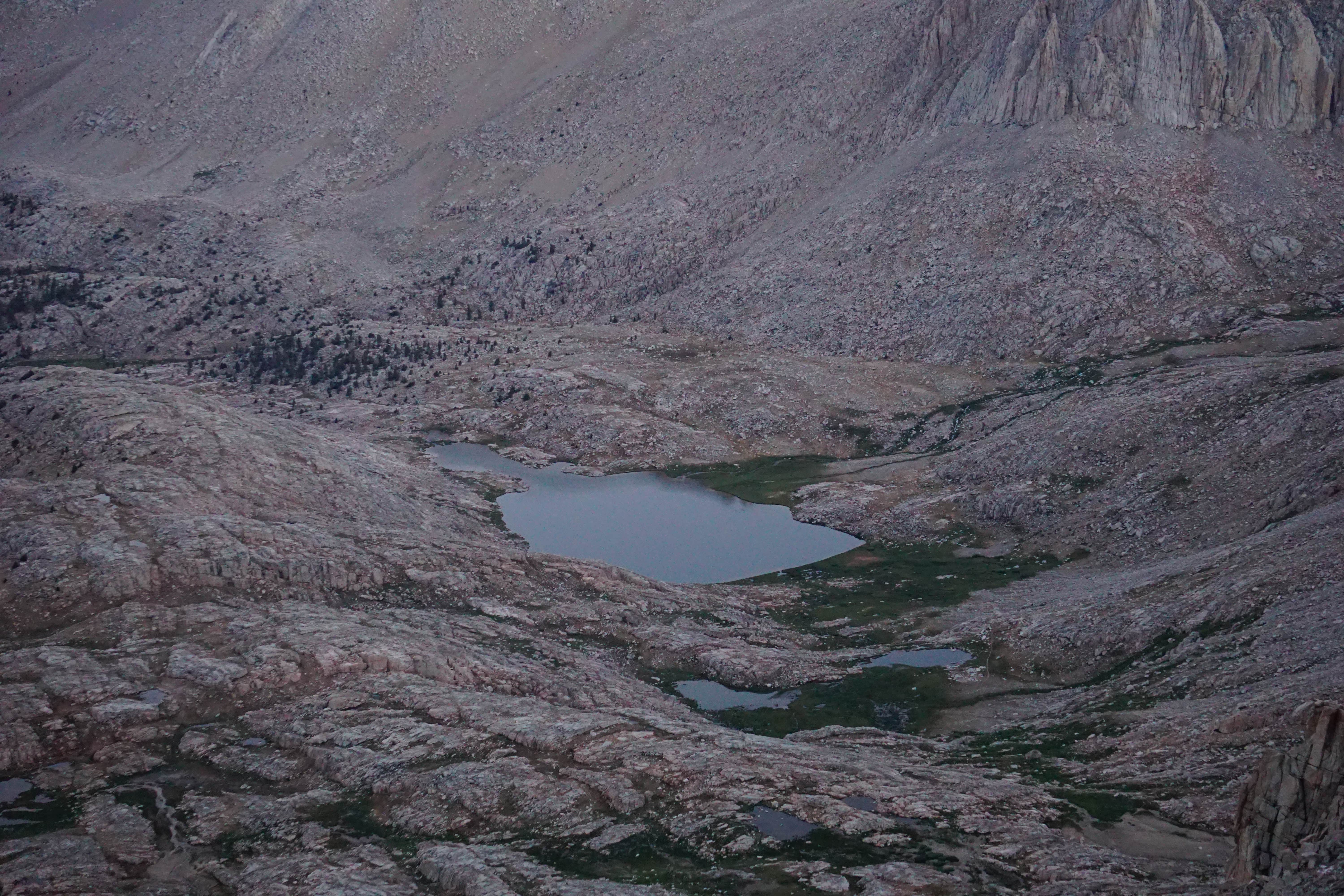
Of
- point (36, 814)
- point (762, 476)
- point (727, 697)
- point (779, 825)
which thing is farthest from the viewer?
point (762, 476)

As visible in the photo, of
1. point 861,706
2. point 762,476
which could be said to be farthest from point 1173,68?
point 861,706

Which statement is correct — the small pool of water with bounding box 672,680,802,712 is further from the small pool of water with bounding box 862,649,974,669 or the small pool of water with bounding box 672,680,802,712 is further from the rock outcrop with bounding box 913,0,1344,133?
the rock outcrop with bounding box 913,0,1344,133

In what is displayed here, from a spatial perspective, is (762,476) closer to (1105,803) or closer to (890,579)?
(890,579)

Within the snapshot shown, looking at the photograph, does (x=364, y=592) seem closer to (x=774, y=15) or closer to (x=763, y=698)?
(x=763, y=698)

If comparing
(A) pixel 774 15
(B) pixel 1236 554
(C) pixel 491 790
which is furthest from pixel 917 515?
(A) pixel 774 15

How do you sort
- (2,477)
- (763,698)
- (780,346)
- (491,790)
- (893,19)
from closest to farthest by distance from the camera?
(491,790), (763,698), (2,477), (780,346), (893,19)

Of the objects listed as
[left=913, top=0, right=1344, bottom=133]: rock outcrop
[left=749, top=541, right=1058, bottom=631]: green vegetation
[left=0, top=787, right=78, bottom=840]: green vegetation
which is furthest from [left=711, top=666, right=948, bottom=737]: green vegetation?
[left=913, top=0, right=1344, bottom=133]: rock outcrop

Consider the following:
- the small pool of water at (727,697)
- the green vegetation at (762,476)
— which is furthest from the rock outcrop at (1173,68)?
the small pool of water at (727,697)
